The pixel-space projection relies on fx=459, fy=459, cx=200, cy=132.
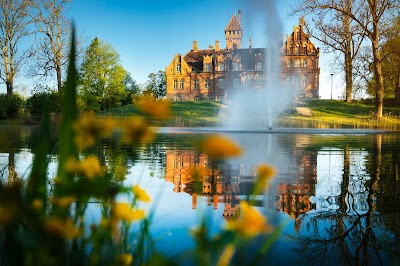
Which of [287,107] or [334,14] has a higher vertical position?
[334,14]

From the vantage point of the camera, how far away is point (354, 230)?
11.2 ft

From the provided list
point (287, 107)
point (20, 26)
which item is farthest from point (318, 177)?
point (287, 107)

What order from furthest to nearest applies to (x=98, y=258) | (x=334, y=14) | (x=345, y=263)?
(x=334, y=14)
(x=345, y=263)
(x=98, y=258)

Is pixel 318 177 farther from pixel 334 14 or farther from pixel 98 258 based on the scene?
pixel 334 14

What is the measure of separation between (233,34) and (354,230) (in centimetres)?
7386

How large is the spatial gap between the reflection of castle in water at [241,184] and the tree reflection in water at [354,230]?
0.35 metres

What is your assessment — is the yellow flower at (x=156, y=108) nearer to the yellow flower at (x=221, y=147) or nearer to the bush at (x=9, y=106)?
the yellow flower at (x=221, y=147)

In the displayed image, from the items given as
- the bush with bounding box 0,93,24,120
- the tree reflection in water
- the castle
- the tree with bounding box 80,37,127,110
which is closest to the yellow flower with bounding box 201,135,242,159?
the tree reflection in water

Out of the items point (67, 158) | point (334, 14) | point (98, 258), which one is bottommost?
point (98, 258)

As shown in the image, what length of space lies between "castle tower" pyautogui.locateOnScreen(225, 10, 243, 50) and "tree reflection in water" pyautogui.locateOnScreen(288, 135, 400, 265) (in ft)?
229

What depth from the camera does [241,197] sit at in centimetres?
479

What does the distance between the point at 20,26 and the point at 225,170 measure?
105 ft

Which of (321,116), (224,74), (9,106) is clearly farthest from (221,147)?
(224,74)

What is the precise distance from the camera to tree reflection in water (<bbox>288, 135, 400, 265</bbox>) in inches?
109
